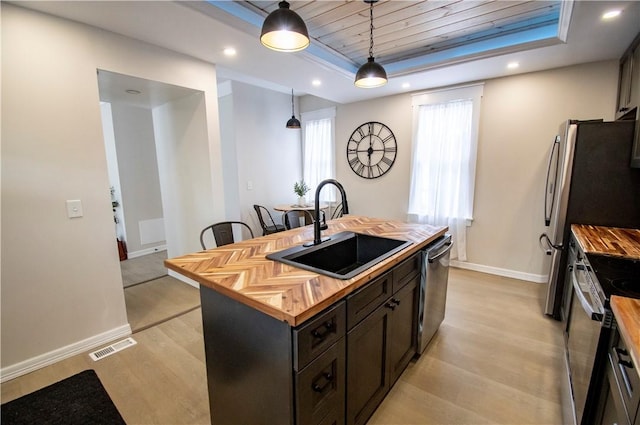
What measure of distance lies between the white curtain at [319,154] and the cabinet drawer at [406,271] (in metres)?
3.42

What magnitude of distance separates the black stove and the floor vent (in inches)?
124

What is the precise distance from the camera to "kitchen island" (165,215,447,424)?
3.66 feet

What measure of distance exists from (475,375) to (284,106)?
190 inches

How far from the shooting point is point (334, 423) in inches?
52.1

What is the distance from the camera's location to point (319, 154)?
5375 millimetres

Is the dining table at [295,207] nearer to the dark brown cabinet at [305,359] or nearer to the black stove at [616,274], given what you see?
the dark brown cabinet at [305,359]

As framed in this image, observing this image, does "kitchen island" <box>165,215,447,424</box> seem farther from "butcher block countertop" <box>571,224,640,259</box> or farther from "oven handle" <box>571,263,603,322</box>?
"butcher block countertop" <box>571,224,640,259</box>

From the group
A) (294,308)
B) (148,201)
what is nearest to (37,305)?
(294,308)

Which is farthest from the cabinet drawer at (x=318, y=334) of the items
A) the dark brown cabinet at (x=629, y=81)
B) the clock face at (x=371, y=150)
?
the clock face at (x=371, y=150)

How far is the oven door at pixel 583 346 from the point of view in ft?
4.26

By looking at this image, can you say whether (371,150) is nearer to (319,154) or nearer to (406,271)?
(319,154)

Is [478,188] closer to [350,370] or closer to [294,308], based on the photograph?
[350,370]

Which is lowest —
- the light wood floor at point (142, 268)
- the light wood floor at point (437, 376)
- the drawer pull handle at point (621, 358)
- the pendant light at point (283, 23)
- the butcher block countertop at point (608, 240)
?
the light wood floor at point (437, 376)

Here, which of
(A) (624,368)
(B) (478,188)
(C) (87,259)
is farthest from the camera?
(B) (478,188)
